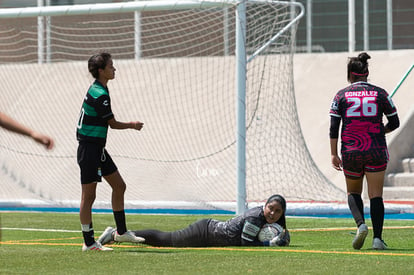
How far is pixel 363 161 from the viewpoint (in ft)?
29.8

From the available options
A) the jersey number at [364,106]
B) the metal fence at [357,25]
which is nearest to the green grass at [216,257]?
the jersey number at [364,106]

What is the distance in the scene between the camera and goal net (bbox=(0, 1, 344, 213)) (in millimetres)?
17672

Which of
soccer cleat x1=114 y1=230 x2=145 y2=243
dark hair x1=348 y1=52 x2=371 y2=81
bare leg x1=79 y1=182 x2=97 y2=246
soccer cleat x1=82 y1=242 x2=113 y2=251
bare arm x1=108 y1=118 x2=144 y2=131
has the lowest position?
soccer cleat x1=82 y1=242 x2=113 y2=251

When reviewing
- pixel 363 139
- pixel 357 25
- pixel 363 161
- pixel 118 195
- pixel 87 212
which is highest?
pixel 357 25

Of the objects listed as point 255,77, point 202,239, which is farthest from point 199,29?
point 202,239

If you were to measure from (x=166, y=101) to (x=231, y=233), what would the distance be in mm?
13692

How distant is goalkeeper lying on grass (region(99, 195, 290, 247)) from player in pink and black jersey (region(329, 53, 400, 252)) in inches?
27.7

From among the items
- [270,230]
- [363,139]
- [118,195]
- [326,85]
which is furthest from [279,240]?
[326,85]

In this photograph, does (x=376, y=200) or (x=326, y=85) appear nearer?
(x=376, y=200)

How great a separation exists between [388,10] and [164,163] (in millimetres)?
6699

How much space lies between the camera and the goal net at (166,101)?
17.7 m

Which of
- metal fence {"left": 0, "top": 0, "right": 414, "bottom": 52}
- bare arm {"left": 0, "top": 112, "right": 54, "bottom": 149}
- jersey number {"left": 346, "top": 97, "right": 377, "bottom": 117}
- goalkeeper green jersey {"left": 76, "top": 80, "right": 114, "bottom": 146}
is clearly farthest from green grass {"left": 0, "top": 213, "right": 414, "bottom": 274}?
metal fence {"left": 0, "top": 0, "right": 414, "bottom": 52}

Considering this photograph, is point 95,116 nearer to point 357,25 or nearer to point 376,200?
point 376,200

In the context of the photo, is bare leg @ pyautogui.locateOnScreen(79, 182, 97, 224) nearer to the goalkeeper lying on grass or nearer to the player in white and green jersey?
the player in white and green jersey
